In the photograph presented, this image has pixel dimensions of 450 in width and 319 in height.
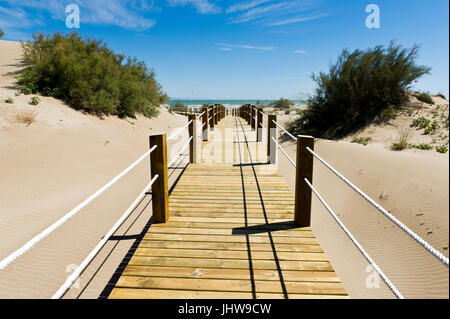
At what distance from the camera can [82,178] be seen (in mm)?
7082

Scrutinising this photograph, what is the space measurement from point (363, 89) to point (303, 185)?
A: 9905mm

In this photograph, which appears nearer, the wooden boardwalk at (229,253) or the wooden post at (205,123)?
the wooden boardwalk at (229,253)

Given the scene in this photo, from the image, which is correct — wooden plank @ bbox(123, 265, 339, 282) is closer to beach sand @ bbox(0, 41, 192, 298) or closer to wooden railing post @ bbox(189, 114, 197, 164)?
beach sand @ bbox(0, 41, 192, 298)

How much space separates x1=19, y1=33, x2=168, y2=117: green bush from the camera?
1127cm

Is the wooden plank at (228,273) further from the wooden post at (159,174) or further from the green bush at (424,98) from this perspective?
the green bush at (424,98)

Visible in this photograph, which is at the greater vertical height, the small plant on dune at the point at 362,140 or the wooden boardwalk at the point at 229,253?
the small plant on dune at the point at 362,140

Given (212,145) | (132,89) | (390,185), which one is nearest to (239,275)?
(390,185)

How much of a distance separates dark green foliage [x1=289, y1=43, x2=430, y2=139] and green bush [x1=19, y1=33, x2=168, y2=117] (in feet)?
27.7

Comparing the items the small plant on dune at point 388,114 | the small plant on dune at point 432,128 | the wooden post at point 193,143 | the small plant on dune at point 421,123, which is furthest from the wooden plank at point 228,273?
the small plant on dune at point 388,114

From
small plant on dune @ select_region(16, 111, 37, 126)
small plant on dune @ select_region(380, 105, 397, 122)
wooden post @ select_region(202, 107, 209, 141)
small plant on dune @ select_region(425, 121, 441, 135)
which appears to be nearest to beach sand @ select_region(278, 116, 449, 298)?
small plant on dune @ select_region(425, 121, 441, 135)

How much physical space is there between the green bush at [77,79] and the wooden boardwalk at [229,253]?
862cm

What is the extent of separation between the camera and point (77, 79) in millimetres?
11367

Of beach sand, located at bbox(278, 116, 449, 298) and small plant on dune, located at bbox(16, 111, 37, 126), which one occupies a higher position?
small plant on dune, located at bbox(16, 111, 37, 126)

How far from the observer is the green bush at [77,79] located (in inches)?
444
